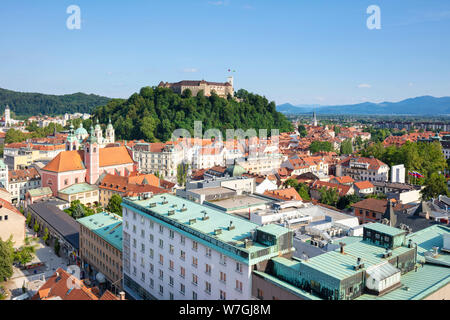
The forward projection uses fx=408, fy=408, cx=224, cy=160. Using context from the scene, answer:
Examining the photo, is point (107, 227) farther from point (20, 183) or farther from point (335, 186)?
point (20, 183)

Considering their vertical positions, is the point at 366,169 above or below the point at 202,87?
below

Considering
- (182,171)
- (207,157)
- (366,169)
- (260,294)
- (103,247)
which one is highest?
(207,157)

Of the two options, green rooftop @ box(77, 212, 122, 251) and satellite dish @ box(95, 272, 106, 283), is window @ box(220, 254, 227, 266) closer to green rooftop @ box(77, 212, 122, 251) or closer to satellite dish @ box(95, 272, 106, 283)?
green rooftop @ box(77, 212, 122, 251)

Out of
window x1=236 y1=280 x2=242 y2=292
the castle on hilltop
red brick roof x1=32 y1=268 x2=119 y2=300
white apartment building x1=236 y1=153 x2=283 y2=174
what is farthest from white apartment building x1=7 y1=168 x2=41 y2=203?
the castle on hilltop

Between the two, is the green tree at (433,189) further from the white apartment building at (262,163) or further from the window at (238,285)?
the window at (238,285)

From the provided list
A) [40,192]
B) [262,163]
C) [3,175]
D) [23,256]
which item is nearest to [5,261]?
[23,256]

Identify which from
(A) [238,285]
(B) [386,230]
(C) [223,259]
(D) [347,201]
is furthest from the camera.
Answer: (D) [347,201]

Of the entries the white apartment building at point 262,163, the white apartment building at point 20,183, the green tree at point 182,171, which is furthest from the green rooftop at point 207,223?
the white apartment building at point 262,163
